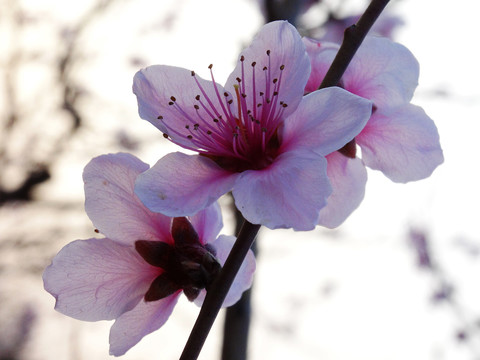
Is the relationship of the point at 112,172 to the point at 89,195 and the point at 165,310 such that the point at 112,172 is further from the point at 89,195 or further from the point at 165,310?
the point at 165,310

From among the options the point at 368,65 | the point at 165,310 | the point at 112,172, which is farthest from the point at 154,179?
the point at 368,65

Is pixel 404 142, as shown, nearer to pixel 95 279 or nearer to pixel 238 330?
pixel 95 279

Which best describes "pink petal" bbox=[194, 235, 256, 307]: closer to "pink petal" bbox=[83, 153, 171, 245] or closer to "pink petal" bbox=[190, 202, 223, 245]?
"pink petal" bbox=[190, 202, 223, 245]

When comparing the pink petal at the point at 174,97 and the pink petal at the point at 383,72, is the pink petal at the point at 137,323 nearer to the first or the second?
the pink petal at the point at 174,97

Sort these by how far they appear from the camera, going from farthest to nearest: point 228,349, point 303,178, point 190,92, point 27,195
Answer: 1. point 27,195
2. point 228,349
3. point 190,92
4. point 303,178

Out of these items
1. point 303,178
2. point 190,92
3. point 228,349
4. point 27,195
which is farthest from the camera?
point 27,195

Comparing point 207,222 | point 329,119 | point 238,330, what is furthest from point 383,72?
point 238,330

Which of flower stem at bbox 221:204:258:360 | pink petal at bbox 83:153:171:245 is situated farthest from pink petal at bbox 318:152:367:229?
flower stem at bbox 221:204:258:360
